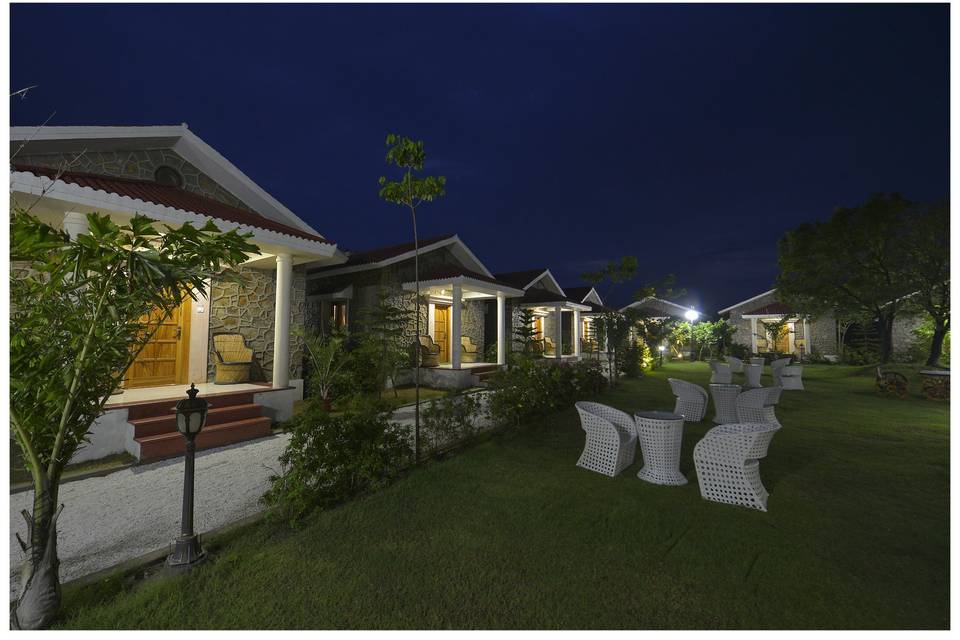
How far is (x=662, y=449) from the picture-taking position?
4.03m

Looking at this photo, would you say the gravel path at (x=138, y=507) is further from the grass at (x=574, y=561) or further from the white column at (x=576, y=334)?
the white column at (x=576, y=334)

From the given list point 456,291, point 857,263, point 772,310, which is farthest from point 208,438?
point 772,310

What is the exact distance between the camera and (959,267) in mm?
2215

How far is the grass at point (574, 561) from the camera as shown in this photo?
2.12 metres

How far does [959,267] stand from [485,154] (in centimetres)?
7238

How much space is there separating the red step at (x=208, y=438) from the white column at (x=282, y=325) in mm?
1160

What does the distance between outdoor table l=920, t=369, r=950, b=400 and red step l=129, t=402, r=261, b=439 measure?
14.1 metres

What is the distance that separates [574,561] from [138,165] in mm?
9956

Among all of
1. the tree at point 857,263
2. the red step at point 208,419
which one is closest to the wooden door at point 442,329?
the red step at point 208,419

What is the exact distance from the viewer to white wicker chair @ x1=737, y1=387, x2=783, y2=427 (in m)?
5.94

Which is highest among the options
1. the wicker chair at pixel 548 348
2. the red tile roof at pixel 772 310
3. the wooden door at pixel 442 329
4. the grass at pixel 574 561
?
the red tile roof at pixel 772 310

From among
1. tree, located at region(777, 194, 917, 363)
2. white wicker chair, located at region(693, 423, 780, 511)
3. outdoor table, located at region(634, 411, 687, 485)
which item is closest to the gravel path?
outdoor table, located at region(634, 411, 687, 485)

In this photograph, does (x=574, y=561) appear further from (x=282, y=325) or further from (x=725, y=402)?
(x=282, y=325)

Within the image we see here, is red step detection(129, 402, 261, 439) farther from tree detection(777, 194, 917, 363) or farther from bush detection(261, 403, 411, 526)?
tree detection(777, 194, 917, 363)
